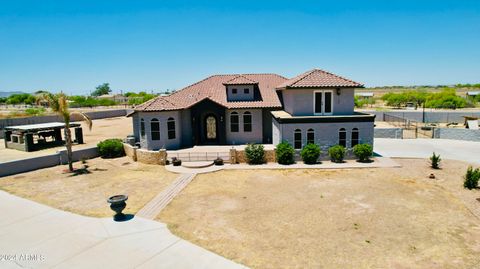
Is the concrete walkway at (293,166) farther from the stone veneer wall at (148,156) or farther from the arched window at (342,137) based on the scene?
the arched window at (342,137)

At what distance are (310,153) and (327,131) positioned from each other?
2.39m

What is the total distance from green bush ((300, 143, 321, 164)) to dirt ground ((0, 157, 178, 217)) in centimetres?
924

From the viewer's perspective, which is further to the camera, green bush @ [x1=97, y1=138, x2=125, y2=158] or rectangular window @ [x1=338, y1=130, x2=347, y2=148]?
green bush @ [x1=97, y1=138, x2=125, y2=158]

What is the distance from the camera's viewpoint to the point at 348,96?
78.5 ft

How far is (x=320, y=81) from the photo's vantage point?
23750mm

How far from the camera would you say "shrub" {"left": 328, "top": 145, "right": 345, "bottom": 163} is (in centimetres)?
2148

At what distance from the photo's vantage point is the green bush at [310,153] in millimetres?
21312

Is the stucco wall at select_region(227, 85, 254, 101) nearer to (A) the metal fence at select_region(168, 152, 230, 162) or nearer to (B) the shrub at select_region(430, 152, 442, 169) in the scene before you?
(A) the metal fence at select_region(168, 152, 230, 162)

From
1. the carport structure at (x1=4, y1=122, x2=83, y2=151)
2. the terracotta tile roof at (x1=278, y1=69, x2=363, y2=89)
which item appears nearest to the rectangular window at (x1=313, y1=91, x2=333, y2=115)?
the terracotta tile roof at (x1=278, y1=69, x2=363, y2=89)

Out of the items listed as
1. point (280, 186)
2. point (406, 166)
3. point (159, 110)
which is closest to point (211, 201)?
point (280, 186)

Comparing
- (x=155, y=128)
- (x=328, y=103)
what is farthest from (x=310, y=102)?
(x=155, y=128)

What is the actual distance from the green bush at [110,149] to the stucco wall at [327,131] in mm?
13407

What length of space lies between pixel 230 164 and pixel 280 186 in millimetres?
5791

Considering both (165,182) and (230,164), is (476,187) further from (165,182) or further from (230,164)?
(165,182)
